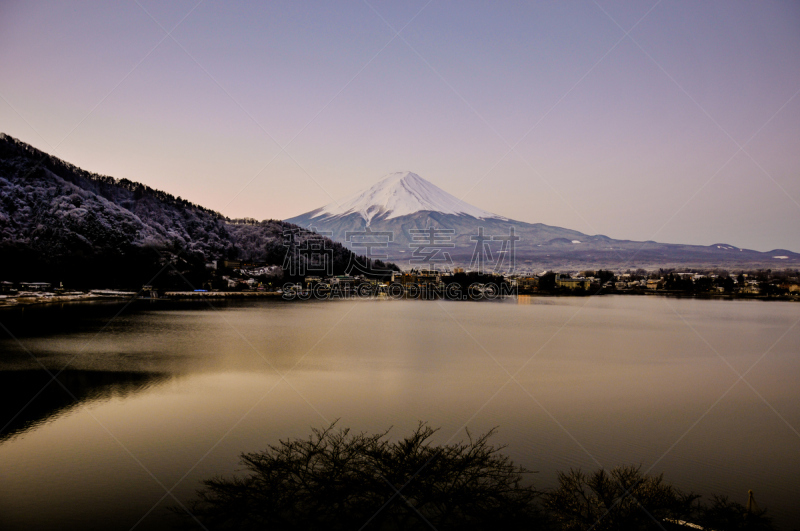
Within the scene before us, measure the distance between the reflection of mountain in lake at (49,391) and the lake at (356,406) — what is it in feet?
0.12

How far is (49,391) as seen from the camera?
22.5 ft

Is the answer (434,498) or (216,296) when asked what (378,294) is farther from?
(434,498)

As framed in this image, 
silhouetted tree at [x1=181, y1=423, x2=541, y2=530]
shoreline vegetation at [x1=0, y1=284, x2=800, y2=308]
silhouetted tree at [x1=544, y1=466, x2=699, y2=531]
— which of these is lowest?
shoreline vegetation at [x1=0, y1=284, x2=800, y2=308]

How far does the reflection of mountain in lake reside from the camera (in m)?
5.61

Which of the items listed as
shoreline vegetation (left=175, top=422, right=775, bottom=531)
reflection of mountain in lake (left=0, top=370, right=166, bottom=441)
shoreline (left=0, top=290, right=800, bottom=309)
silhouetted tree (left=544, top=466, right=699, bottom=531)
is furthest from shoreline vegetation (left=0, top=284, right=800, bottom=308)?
silhouetted tree (left=544, top=466, right=699, bottom=531)

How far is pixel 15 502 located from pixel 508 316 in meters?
20.5

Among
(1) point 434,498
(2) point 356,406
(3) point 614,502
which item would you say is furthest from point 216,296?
(3) point 614,502

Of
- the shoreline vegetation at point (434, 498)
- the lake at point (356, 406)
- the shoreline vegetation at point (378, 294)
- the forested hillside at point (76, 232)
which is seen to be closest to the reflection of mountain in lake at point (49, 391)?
the lake at point (356, 406)

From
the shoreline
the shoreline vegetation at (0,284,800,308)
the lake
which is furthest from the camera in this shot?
the shoreline vegetation at (0,284,800,308)

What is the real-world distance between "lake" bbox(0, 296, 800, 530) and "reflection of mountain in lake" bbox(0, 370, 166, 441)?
35 millimetres

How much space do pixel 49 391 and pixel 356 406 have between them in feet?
12.5

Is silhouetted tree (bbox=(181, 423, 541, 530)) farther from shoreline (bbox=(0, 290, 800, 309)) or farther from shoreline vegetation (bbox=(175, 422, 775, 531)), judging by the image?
shoreline (bbox=(0, 290, 800, 309))

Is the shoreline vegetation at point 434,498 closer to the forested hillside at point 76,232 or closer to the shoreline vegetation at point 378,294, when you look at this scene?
the shoreline vegetation at point 378,294

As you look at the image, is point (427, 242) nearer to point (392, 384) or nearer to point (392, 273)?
point (392, 273)
